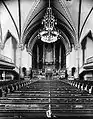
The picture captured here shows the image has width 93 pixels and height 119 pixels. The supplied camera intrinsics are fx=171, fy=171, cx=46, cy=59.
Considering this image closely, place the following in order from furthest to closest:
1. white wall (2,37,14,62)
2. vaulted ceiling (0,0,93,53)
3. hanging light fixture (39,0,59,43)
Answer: white wall (2,37,14,62) → vaulted ceiling (0,0,93,53) → hanging light fixture (39,0,59,43)

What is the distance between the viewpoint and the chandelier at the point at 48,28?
47.5 ft

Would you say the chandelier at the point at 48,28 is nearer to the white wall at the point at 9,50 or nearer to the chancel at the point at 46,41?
the chancel at the point at 46,41

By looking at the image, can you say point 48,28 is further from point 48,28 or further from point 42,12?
point 42,12

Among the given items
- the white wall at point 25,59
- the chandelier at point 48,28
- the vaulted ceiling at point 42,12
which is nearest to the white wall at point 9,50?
the white wall at point 25,59

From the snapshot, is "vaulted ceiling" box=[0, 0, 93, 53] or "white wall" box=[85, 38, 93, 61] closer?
"vaulted ceiling" box=[0, 0, 93, 53]

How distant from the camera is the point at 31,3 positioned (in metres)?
18.9

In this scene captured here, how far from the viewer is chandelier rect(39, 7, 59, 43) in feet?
47.5

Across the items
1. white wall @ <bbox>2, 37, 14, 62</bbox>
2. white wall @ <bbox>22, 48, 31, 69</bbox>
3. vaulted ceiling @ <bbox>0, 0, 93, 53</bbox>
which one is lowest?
white wall @ <bbox>22, 48, 31, 69</bbox>

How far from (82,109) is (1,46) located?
66.0 ft

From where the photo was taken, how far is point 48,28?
14781mm

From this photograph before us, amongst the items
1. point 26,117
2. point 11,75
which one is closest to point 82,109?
point 26,117

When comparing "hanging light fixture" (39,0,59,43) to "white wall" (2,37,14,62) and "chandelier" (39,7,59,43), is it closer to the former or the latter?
"chandelier" (39,7,59,43)

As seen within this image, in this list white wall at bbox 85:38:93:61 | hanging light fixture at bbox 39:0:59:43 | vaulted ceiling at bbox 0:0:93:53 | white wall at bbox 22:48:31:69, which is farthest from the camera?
white wall at bbox 22:48:31:69

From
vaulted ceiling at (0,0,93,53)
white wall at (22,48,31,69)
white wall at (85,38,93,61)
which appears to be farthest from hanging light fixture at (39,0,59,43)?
white wall at (22,48,31,69)
